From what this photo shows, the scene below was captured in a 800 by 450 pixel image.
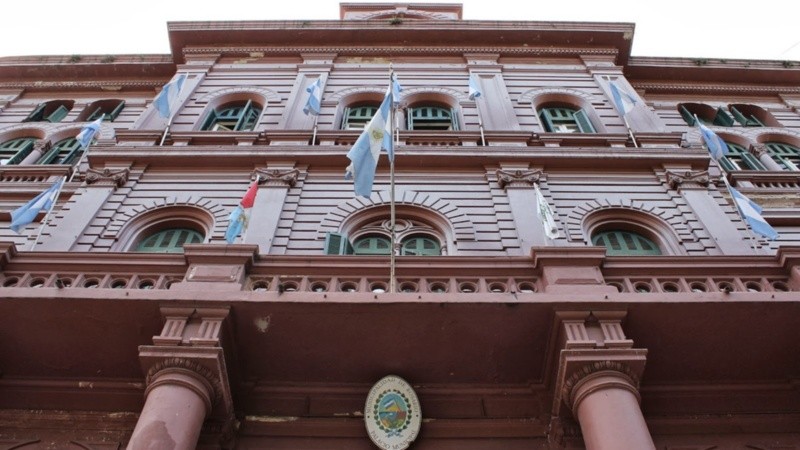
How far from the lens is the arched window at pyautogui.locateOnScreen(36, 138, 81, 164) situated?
695 inches

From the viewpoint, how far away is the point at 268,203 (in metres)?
13.4

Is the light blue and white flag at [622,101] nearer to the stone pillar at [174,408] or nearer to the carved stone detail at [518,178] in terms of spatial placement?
the carved stone detail at [518,178]

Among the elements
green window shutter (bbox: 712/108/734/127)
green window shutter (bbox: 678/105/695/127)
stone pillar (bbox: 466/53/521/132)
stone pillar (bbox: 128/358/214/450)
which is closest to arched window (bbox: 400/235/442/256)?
stone pillar (bbox: 466/53/521/132)

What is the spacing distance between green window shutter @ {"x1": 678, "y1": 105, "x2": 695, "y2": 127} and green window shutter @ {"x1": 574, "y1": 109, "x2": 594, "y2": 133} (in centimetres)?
416

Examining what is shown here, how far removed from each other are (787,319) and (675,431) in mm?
2103

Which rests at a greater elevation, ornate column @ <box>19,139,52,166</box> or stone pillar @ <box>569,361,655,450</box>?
ornate column @ <box>19,139,52,166</box>

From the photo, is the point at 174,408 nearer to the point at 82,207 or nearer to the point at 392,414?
the point at 392,414

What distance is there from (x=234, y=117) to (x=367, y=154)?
7464 mm

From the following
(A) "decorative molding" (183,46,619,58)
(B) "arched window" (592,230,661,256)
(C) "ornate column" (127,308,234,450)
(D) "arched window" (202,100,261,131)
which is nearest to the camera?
(C) "ornate column" (127,308,234,450)

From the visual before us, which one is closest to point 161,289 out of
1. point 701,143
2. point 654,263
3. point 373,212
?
point 373,212

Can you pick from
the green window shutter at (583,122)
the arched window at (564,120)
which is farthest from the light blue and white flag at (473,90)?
the green window shutter at (583,122)

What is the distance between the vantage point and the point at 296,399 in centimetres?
956

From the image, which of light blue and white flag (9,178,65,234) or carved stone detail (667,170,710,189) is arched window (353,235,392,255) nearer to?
light blue and white flag (9,178,65,234)

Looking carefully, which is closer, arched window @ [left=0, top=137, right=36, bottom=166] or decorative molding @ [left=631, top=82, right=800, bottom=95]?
arched window @ [left=0, top=137, right=36, bottom=166]
